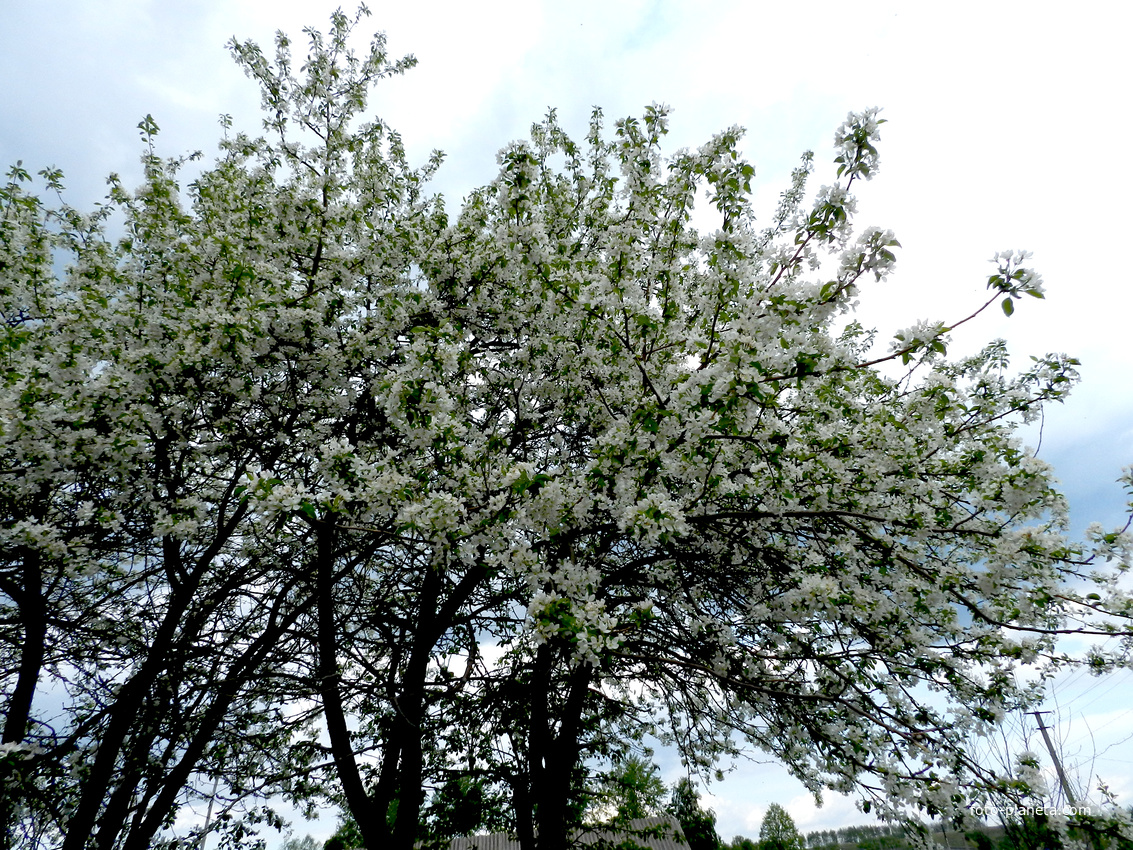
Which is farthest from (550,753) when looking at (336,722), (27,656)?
(27,656)

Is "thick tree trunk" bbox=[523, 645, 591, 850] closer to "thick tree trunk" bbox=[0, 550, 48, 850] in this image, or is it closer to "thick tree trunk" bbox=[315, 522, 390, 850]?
"thick tree trunk" bbox=[315, 522, 390, 850]

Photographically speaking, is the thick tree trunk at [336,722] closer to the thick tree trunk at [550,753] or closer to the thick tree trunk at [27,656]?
the thick tree trunk at [550,753]

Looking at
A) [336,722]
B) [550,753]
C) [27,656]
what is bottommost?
[550,753]

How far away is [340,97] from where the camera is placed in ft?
29.7

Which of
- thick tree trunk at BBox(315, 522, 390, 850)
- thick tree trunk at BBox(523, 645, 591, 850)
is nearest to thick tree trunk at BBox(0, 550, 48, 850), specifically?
thick tree trunk at BBox(315, 522, 390, 850)

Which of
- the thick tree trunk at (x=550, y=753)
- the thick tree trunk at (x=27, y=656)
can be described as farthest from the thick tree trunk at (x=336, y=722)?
the thick tree trunk at (x=27, y=656)

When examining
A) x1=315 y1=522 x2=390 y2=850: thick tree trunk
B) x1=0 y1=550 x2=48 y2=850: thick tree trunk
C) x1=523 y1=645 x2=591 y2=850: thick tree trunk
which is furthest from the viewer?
x1=523 y1=645 x2=591 y2=850: thick tree trunk

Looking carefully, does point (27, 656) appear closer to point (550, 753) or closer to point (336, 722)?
point (336, 722)

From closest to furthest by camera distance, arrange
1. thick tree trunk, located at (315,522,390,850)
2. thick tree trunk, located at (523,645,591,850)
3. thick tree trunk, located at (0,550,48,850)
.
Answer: thick tree trunk, located at (0,550,48,850) < thick tree trunk, located at (315,522,390,850) < thick tree trunk, located at (523,645,591,850)

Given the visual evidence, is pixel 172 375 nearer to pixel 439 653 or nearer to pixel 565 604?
pixel 565 604

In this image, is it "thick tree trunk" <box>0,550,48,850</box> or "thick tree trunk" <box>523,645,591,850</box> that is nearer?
"thick tree trunk" <box>0,550,48,850</box>

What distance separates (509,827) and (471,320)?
826 centimetres

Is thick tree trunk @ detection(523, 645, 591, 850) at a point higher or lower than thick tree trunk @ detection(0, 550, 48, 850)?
lower

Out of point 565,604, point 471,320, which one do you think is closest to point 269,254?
point 471,320
